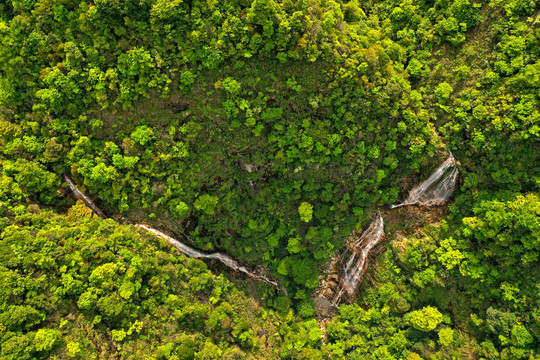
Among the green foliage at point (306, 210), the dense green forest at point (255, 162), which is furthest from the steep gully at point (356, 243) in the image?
the green foliage at point (306, 210)

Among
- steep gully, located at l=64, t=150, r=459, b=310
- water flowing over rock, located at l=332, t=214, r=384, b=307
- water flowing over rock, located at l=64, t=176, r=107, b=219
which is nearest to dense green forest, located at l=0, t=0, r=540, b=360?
water flowing over rock, located at l=64, t=176, r=107, b=219

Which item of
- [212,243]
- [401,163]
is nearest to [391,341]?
[401,163]

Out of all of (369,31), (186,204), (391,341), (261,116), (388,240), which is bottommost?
(391,341)

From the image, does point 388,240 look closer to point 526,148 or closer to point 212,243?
point 526,148

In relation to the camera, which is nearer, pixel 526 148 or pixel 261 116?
pixel 526 148

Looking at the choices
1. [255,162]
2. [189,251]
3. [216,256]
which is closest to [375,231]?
[255,162]

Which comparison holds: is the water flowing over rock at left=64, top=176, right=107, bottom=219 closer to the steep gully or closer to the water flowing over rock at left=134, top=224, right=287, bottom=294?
the steep gully

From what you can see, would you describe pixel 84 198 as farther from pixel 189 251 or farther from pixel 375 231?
pixel 375 231
